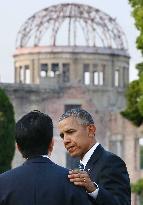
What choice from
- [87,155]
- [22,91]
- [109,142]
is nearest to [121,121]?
[109,142]

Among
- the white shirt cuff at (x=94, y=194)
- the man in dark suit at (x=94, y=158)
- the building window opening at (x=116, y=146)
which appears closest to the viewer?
the white shirt cuff at (x=94, y=194)

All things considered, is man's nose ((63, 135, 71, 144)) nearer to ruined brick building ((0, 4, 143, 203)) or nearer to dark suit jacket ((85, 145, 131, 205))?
dark suit jacket ((85, 145, 131, 205))

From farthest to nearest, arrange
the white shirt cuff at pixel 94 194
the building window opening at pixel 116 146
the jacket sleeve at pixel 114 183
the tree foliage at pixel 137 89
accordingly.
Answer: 1. the building window opening at pixel 116 146
2. the tree foliage at pixel 137 89
3. the jacket sleeve at pixel 114 183
4. the white shirt cuff at pixel 94 194

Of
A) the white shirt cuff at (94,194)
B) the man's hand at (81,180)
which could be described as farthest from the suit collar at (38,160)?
the white shirt cuff at (94,194)

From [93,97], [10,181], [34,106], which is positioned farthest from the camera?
[93,97]

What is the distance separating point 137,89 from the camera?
1089 inches

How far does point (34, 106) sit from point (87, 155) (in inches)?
1781

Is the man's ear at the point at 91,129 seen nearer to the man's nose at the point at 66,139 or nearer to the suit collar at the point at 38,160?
the man's nose at the point at 66,139

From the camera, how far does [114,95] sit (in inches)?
2315

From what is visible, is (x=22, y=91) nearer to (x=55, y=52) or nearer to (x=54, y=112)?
(x=54, y=112)

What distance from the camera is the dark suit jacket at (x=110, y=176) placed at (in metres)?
6.18

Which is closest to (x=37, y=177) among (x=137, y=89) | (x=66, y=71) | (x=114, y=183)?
(x=114, y=183)

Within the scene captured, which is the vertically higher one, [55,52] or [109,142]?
[55,52]

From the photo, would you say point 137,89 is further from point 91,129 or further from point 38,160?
point 38,160
